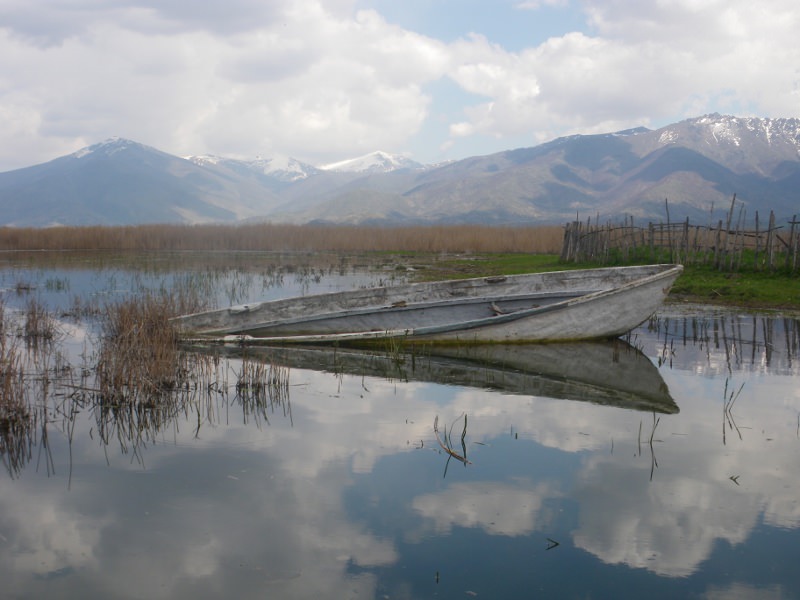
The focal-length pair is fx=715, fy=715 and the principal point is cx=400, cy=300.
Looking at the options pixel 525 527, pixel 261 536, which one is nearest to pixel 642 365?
pixel 525 527

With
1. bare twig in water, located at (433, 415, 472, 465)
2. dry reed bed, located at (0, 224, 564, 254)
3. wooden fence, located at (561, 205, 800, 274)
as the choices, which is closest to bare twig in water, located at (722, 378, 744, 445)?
bare twig in water, located at (433, 415, 472, 465)

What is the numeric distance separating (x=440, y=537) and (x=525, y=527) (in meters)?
0.57

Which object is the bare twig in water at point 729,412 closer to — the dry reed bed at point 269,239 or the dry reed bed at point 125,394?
the dry reed bed at point 125,394

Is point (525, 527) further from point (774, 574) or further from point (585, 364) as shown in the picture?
point (585, 364)

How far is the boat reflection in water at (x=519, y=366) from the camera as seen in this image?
7953 millimetres

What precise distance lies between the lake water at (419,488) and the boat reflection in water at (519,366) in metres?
0.06

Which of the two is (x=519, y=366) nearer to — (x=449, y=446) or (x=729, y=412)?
(x=729, y=412)

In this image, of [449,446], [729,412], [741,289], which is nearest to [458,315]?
[729,412]

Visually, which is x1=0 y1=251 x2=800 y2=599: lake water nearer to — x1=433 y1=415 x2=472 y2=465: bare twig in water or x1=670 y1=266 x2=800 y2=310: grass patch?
x1=433 y1=415 x2=472 y2=465: bare twig in water

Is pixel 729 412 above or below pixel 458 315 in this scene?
below

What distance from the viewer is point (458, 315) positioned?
11227 mm

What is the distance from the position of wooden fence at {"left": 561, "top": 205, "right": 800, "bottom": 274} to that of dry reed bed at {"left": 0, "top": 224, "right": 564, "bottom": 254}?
8622mm

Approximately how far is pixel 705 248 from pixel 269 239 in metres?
25.0

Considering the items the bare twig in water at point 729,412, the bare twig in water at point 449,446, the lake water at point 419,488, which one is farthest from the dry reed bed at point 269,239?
the bare twig in water at point 449,446
